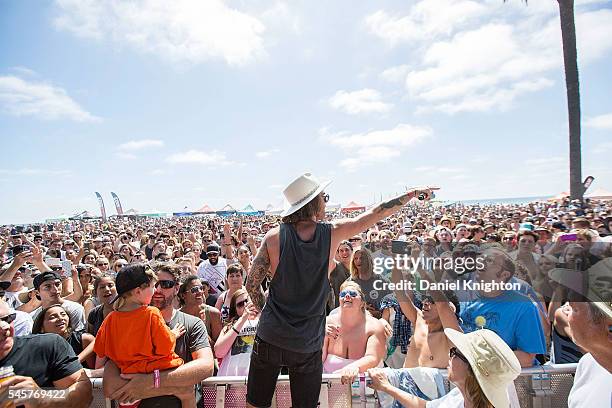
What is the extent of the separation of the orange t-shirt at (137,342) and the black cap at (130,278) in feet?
0.45

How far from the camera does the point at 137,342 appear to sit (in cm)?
204

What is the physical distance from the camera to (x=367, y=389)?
227 centimetres

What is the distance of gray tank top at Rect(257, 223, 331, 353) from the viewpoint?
1.89m

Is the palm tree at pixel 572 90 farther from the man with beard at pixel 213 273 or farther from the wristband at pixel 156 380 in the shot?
the wristband at pixel 156 380

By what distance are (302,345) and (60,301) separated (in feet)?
10.7

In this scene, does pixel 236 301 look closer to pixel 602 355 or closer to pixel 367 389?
pixel 367 389

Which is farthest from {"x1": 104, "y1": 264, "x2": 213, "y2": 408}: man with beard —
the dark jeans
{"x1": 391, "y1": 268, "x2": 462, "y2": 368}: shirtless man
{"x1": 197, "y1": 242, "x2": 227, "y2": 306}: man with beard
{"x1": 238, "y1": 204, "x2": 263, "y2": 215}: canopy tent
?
{"x1": 238, "y1": 204, "x2": 263, "y2": 215}: canopy tent

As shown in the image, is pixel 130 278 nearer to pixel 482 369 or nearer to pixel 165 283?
pixel 165 283

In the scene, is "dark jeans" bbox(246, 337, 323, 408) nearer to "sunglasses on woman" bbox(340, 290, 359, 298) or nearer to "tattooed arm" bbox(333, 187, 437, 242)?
"tattooed arm" bbox(333, 187, 437, 242)

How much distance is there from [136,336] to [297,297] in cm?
96

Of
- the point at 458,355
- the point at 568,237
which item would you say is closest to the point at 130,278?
the point at 458,355

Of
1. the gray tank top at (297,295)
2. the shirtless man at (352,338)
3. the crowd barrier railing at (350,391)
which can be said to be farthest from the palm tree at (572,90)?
the gray tank top at (297,295)

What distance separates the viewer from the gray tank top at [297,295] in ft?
6.20

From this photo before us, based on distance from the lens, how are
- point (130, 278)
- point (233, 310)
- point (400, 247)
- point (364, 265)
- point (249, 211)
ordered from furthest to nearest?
point (249, 211) < point (400, 247) < point (364, 265) < point (233, 310) < point (130, 278)
